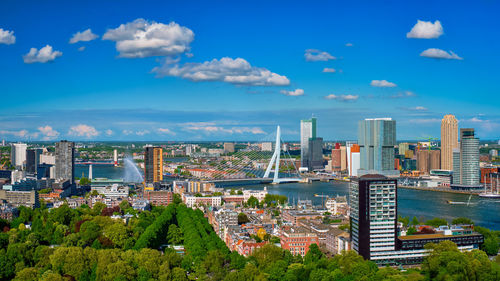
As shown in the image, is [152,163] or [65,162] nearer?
[65,162]

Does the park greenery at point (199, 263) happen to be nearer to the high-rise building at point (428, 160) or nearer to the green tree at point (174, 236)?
the green tree at point (174, 236)

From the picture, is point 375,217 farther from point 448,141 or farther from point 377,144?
point 377,144

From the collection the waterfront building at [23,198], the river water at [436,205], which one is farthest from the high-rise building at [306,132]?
the waterfront building at [23,198]

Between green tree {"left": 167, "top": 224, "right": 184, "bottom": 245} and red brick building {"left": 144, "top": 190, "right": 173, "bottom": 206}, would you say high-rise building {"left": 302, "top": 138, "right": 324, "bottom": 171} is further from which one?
green tree {"left": 167, "top": 224, "right": 184, "bottom": 245}

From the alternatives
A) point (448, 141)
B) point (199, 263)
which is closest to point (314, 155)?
point (448, 141)

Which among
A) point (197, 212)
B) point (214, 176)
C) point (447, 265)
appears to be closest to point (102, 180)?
point (214, 176)

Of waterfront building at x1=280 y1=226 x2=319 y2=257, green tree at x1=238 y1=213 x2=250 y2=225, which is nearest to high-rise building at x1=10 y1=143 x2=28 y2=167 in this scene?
green tree at x1=238 y1=213 x2=250 y2=225
